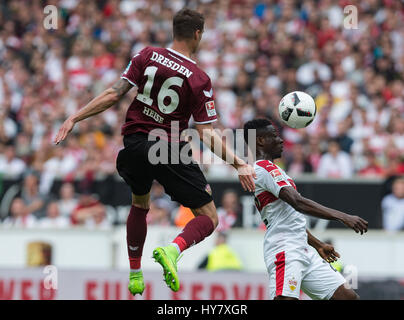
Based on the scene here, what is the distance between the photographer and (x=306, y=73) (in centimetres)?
1684

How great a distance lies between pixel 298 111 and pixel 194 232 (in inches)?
59.8

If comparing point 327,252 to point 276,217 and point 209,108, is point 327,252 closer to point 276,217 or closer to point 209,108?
point 276,217

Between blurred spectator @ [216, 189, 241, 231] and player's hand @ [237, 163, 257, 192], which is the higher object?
blurred spectator @ [216, 189, 241, 231]

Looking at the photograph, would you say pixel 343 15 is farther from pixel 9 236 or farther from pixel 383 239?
pixel 9 236

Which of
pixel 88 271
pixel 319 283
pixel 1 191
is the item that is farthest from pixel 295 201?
pixel 1 191

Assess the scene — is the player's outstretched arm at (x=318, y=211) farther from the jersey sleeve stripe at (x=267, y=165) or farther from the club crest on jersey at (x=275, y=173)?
the jersey sleeve stripe at (x=267, y=165)

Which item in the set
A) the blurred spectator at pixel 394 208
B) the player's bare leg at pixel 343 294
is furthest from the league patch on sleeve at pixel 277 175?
the blurred spectator at pixel 394 208

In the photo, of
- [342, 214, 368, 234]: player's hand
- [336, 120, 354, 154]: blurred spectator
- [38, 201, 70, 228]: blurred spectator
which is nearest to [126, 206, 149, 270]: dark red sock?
[342, 214, 368, 234]: player's hand

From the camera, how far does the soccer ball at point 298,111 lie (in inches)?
315

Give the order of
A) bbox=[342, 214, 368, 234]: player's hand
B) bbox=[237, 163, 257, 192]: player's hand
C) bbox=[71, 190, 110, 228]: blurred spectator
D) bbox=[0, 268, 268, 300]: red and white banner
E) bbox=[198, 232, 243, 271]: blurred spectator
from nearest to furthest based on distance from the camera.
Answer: bbox=[342, 214, 368, 234]: player's hand, bbox=[237, 163, 257, 192]: player's hand, bbox=[0, 268, 268, 300]: red and white banner, bbox=[198, 232, 243, 271]: blurred spectator, bbox=[71, 190, 110, 228]: blurred spectator

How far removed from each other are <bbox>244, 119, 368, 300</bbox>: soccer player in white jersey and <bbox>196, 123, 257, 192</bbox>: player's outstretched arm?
29 cm

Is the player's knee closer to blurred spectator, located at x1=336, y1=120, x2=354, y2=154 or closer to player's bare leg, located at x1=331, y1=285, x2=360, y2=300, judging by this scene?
player's bare leg, located at x1=331, y1=285, x2=360, y2=300

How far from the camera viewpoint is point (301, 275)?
770cm

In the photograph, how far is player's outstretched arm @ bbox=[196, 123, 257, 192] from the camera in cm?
738
